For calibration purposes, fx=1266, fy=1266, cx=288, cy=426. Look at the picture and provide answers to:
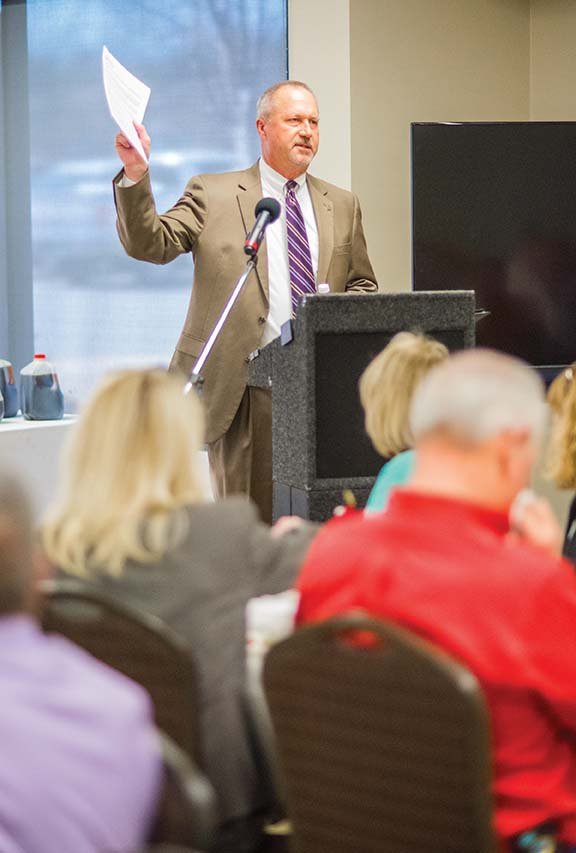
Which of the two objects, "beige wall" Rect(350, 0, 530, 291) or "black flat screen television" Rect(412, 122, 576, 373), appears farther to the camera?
"beige wall" Rect(350, 0, 530, 291)

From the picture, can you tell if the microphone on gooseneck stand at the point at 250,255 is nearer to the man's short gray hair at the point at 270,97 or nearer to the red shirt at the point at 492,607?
the man's short gray hair at the point at 270,97

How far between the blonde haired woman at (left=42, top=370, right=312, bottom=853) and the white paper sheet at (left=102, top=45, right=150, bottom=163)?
1618 millimetres

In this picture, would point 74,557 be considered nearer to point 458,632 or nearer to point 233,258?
point 458,632

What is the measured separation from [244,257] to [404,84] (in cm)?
171

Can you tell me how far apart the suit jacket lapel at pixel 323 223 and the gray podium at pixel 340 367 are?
1010mm

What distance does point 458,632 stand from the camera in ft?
5.03

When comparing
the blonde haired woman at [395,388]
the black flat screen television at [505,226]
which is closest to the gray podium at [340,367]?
the blonde haired woman at [395,388]

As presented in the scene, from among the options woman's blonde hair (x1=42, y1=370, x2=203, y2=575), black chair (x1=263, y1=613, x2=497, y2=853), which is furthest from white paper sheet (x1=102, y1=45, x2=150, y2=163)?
black chair (x1=263, y1=613, x2=497, y2=853)

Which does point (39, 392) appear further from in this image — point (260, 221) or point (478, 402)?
Result: point (478, 402)

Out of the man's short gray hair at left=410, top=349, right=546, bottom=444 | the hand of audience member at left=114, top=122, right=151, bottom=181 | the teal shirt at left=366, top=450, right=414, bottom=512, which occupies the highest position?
the hand of audience member at left=114, top=122, right=151, bottom=181

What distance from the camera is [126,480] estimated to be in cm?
167

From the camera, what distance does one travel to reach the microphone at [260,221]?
3.09m

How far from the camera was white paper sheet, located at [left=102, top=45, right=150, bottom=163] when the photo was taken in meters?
3.18

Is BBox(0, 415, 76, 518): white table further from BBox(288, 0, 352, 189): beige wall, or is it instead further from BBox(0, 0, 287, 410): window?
BBox(288, 0, 352, 189): beige wall
